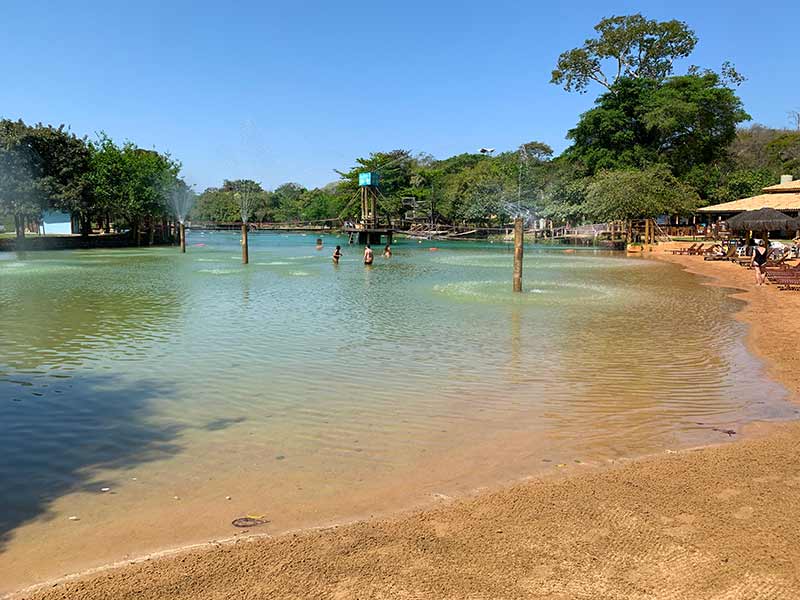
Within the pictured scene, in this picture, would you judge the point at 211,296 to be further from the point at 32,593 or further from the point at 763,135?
the point at 763,135

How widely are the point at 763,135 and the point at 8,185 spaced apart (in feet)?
277

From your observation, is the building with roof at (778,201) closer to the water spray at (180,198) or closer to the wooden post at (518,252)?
the wooden post at (518,252)

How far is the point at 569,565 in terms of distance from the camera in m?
3.77

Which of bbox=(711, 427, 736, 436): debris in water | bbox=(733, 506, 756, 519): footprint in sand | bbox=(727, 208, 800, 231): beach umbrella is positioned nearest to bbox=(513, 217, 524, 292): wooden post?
bbox=(711, 427, 736, 436): debris in water

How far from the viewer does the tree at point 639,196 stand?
48.6 m

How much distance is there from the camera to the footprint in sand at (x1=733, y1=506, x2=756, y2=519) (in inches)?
173

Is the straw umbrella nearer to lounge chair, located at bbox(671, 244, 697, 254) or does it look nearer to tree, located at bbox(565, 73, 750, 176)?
lounge chair, located at bbox(671, 244, 697, 254)

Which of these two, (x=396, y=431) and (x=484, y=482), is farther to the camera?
(x=396, y=431)

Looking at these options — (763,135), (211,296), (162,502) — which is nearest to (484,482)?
(162,502)

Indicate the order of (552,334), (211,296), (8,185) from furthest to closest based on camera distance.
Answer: (8,185), (211,296), (552,334)

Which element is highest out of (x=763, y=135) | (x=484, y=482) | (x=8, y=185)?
(x=763, y=135)

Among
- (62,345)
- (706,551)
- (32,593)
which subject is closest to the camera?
(32,593)

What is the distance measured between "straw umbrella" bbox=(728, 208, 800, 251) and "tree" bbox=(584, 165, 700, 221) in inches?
725

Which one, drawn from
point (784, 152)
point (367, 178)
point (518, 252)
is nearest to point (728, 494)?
point (518, 252)
